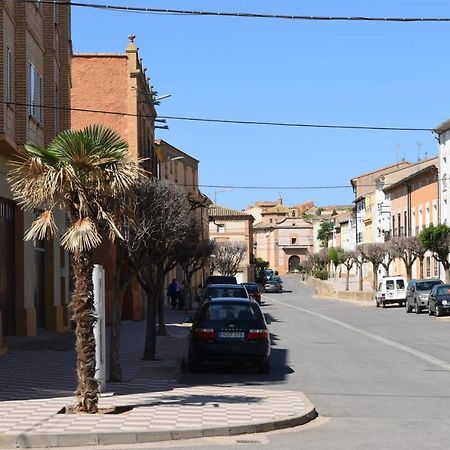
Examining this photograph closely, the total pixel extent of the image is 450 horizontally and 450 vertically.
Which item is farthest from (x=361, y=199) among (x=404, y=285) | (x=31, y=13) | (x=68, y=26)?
(x=31, y=13)

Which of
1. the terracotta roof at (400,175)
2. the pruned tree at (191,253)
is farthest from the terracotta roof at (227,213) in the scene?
the pruned tree at (191,253)

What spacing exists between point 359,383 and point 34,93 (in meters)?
13.5

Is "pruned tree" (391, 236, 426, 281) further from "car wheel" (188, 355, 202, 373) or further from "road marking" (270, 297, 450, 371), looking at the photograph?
"car wheel" (188, 355, 202, 373)

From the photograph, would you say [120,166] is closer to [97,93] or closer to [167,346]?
[167,346]

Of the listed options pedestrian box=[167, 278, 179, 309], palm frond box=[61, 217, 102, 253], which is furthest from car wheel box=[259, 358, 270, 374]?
pedestrian box=[167, 278, 179, 309]

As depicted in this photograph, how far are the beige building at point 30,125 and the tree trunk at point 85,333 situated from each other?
8.87 m

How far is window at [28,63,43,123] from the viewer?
26222mm

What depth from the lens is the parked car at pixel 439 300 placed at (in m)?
44.6

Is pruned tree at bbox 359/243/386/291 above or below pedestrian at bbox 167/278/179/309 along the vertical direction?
above

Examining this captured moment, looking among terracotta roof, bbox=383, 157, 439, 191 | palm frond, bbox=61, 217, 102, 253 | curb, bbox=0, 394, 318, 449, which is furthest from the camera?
terracotta roof, bbox=383, 157, 439, 191

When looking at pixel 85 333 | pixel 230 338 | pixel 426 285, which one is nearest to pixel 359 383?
pixel 230 338

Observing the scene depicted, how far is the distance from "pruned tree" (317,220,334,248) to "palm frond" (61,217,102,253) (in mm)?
150879

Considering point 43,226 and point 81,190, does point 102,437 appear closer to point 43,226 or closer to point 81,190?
point 43,226

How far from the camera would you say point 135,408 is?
13758 mm
